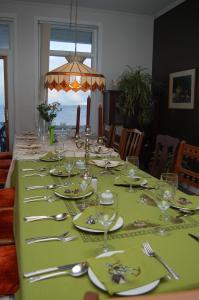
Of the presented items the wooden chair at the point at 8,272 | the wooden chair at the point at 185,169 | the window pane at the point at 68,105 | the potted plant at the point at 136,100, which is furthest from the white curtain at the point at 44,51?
the wooden chair at the point at 8,272

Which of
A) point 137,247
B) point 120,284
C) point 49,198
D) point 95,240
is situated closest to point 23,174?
point 49,198

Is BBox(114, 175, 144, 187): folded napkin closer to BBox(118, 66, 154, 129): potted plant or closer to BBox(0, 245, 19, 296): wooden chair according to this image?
BBox(0, 245, 19, 296): wooden chair

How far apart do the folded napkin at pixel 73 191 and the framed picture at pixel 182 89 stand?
3031 mm

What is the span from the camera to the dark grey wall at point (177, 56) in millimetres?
4141

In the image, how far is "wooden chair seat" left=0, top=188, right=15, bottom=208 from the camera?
215cm

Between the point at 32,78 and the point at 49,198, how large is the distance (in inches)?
151

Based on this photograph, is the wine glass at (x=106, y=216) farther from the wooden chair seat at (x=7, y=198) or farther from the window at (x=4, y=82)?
the window at (x=4, y=82)

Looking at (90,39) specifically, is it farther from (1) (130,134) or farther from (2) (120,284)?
(2) (120,284)

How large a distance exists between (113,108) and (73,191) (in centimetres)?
349

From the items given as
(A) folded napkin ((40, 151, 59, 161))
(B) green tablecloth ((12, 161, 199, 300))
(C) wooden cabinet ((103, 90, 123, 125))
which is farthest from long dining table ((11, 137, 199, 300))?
(C) wooden cabinet ((103, 90, 123, 125))

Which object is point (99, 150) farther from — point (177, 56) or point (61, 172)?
point (177, 56)

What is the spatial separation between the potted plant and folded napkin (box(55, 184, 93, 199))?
3186mm

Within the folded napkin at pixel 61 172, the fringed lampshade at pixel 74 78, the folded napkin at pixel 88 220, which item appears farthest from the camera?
the fringed lampshade at pixel 74 78

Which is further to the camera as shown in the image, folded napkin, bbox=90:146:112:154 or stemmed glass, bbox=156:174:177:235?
folded napkin, bbox=90:146:112:154
